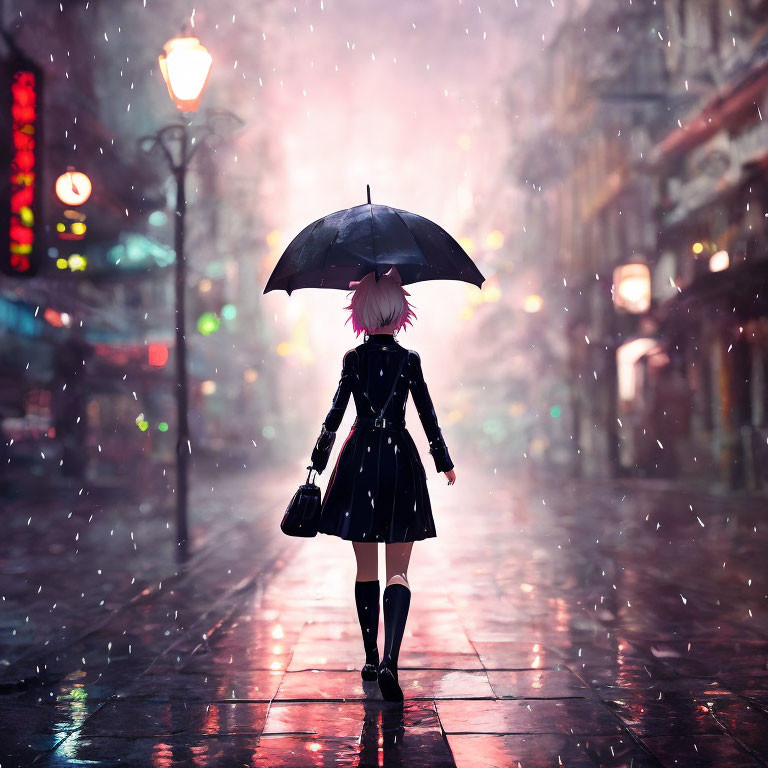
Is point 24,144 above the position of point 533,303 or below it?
below

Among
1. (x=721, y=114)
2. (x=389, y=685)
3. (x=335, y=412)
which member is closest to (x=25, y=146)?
(x=335, y=412)

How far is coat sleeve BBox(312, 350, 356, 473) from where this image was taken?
5355 millimetres

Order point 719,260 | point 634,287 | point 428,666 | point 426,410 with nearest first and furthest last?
point 426,410 → point 428,666 → point 719,260 → point 634,287

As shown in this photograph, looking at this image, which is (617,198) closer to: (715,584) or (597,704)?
(715,584)

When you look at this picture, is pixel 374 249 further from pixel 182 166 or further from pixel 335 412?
pixel 182 166

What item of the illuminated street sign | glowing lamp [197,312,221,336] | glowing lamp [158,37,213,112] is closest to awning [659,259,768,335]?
glowing lamp [158,37,213,112]

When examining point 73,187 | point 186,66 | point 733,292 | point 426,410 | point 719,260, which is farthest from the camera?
point 719,260

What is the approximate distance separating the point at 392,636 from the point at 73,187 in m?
11.7

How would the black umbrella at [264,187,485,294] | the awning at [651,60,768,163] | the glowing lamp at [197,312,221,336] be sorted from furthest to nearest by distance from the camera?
the glowing lamp at [197,312,221,336], the awning at [651,60,768,163], the black umbrella at [264,187,485,294]

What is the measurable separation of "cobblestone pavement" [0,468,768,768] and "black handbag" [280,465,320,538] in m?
0.86

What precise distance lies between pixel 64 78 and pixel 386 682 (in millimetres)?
25502


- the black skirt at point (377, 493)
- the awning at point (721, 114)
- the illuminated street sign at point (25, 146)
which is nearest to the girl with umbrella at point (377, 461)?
the black skirt at point (377, 493)

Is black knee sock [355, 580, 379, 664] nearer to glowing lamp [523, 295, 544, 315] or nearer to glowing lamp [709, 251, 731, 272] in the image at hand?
glowing lamp [709, 251, 731, 272]

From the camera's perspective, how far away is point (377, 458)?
5312 millimetres
